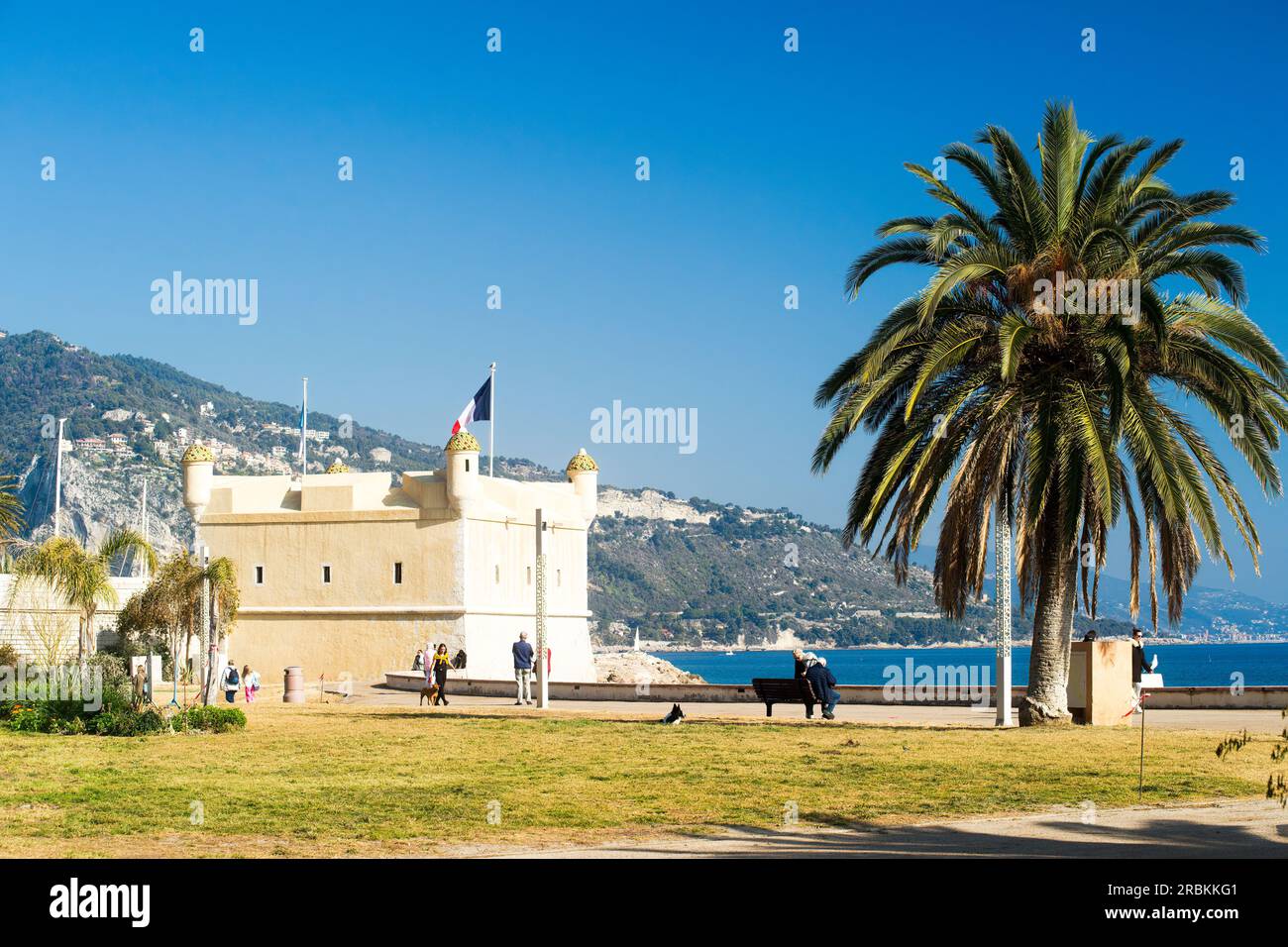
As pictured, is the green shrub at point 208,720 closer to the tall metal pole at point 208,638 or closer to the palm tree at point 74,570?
the tall metal pole at point 208,638

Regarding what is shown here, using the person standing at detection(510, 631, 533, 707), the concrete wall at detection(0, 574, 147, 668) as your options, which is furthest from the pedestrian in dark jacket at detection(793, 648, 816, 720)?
the concrete wall at detection(0, 574, 147, 668)

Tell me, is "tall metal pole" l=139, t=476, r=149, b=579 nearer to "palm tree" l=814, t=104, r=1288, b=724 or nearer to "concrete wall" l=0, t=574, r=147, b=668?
"concrete wall" l=0, t=574, r=147, b=668

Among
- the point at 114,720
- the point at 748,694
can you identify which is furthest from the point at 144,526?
the point at 114,720

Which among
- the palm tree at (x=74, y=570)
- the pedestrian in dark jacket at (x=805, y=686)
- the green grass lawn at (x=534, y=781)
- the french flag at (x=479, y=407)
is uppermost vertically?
the french flag at (x=479, y=407)

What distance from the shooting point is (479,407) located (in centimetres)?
4622

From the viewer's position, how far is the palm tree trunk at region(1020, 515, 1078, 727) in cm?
2238

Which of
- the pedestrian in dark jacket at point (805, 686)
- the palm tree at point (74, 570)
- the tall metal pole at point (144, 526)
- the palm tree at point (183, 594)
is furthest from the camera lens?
the tall metal pole at point (144, 526)

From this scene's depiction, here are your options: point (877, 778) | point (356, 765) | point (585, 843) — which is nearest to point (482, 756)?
point (356, 765)

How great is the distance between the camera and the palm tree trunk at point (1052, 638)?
22375 mm

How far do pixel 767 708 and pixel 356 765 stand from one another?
1051 cm

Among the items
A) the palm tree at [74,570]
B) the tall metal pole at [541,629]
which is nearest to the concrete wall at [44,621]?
the palm tree at [74,570]

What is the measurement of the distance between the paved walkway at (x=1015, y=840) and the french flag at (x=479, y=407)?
3382cm

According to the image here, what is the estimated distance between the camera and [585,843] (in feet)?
40.2

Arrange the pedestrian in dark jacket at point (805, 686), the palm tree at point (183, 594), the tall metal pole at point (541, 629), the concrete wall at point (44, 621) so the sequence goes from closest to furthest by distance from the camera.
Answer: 1. the pedestrian in dark jacket at point (805, 686)
2. the tall metal pole at point (541, 629)
3. the palm tree at point (183, 594)
4. the concrete wall at point (44, 621)
